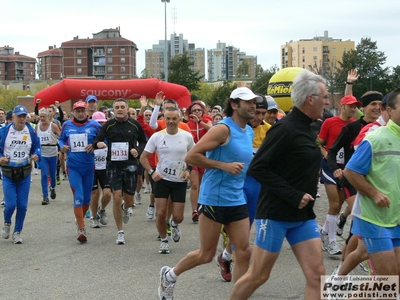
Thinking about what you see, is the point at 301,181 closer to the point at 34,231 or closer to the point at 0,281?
the point at 0,281

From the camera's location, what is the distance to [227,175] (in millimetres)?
6090

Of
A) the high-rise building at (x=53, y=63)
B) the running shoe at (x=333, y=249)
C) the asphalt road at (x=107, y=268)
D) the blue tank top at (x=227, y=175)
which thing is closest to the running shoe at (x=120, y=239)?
the asphalt road at (x=107, y=268)

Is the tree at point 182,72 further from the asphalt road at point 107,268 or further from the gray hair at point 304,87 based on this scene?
the gray hair at point 304,87

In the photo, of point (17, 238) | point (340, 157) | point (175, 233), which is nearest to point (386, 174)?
point (340, 157)

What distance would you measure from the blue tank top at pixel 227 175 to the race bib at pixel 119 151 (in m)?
4.23

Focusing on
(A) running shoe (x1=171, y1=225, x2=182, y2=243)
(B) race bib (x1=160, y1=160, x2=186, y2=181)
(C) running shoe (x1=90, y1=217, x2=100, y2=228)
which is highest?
Answer: (B) race bib (x1=160, y1=160, x2=186, y2=181)

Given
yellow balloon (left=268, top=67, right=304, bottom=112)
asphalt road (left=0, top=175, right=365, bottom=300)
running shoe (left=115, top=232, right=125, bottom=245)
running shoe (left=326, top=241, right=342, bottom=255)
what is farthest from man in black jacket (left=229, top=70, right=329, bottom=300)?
yellow balloon (left=268, top=67, right=304, bottom=112)

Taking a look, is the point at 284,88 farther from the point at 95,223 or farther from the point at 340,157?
the point at 340,157

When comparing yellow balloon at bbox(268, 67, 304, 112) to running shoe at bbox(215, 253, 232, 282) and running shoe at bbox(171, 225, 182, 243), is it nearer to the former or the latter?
running shoe at bbox(171, 225, 182, 243)

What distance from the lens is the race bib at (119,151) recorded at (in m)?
10.2

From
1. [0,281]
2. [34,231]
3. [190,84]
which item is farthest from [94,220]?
[190,84]

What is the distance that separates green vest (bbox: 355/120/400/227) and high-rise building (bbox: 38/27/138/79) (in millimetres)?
159876

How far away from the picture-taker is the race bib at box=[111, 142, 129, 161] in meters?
10.2

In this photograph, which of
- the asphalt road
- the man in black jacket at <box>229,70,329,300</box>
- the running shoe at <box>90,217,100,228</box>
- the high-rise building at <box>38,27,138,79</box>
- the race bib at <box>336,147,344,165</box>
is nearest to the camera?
the man in black jacket at <box>229,70,329,300</box>
